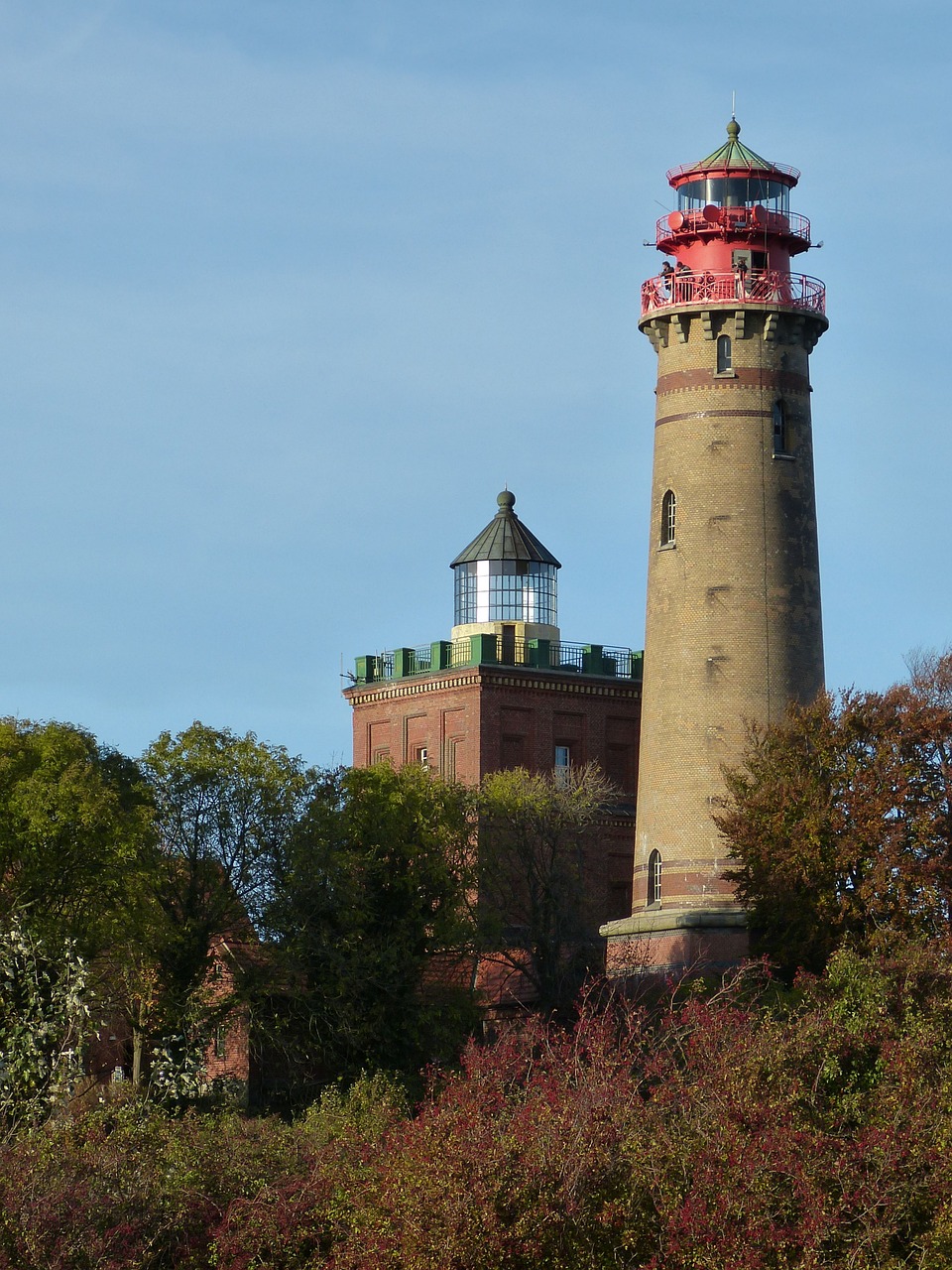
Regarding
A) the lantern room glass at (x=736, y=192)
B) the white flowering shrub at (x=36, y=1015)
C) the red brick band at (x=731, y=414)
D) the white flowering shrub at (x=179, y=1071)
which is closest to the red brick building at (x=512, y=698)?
the red brick band at (x=731, y=414)

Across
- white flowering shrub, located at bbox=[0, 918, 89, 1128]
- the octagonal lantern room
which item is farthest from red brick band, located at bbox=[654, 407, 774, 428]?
white flowering shrub, located at bbox=[0, 918, 89, 1128]

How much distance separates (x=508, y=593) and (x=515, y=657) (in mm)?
3800

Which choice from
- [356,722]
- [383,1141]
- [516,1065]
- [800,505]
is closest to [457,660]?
[356,722]

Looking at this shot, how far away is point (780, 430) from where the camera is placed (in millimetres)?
59688

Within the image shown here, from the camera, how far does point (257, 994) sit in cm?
5212

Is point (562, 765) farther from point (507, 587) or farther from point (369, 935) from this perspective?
point (369, 935)

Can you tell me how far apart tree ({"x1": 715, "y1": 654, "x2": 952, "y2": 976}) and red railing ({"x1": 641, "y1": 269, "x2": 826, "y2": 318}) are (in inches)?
415

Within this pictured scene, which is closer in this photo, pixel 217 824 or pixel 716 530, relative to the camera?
pixel 217 824

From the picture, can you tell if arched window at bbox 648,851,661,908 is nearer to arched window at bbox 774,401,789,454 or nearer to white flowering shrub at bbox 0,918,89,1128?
arched window at bbox 774,401,789,454

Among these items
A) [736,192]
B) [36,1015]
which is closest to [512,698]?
[736,192]

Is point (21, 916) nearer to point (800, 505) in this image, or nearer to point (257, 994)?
point (257, 994)

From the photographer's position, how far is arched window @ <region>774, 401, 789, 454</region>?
59.4 metres

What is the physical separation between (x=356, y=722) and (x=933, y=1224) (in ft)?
153

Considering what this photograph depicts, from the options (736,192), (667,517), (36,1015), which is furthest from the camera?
(736,192)
